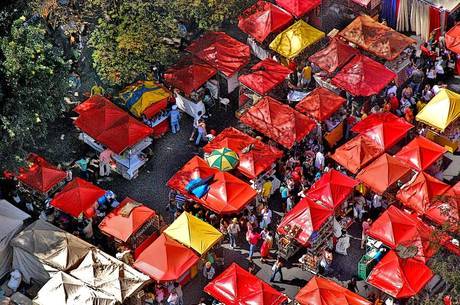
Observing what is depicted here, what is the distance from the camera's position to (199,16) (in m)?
40.3

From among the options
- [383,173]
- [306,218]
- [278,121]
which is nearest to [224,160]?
[278,121]

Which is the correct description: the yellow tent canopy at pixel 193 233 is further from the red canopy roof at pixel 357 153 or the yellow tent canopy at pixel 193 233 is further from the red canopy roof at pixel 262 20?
the red canopy roof at pixel 262 20

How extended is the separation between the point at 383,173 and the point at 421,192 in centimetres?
163

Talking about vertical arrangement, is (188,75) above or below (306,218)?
above

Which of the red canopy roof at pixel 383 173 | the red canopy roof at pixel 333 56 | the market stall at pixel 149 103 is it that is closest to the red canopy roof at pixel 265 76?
the red canopy roof at pixel 333 56

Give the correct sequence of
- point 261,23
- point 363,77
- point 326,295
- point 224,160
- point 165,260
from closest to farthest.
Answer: point 326,295 → point 165,260 → point 224,160 → point 363,77 → point 261,23

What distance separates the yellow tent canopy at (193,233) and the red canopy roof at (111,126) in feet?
15.2

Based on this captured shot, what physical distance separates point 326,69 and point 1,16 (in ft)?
→ 44.8

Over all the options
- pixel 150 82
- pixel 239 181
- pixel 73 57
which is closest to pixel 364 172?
pixel 239 181

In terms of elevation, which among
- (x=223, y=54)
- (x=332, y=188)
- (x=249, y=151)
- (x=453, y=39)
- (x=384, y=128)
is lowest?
(x=332, y=188)

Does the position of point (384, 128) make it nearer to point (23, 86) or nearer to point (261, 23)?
point (261, 23)

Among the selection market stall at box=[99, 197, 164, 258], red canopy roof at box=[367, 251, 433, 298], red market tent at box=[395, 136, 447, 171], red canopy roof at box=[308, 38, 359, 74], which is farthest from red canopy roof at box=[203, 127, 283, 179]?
red canopy roof at box=[367, 251, 433, 298]

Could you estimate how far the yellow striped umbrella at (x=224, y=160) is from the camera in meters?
35.4

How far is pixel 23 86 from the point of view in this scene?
33125 millimetres
